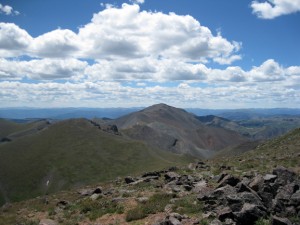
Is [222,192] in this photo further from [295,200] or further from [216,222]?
[295,200]

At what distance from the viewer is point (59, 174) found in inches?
7569

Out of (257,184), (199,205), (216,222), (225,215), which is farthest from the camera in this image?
(199,205)

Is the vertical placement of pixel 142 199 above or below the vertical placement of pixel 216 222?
below

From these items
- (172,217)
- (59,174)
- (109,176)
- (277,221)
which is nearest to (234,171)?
(172,217)

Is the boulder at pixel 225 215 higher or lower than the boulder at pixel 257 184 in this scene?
lower

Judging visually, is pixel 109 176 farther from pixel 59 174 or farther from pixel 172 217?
pixel 172 217

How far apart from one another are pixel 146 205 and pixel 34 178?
6962 inches

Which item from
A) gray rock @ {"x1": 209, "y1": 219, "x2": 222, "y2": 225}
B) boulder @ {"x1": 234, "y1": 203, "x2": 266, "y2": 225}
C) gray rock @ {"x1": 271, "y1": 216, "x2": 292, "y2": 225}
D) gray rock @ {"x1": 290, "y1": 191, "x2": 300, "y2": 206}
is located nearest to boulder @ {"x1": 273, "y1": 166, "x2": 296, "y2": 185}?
gray rock @ {"x1": 290, "y1": 191, "x2": 300, "y2": 206}

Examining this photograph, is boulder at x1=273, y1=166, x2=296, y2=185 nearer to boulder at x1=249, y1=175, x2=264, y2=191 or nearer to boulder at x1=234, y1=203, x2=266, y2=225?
boulder at x1=249, y1=175, x2=264, y2=191

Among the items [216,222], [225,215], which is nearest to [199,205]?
[225,215]

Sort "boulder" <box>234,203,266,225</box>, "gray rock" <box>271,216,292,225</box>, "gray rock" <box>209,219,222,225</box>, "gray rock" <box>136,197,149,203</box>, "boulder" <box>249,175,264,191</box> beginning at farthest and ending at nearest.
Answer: "gray rock" <box>136,197,149,203</box>, "boulder" <box>249,175,264,191</box>, "gray rock" <box>209,219,222,225</box>, "boulder" <box>234,203,266,225</box>, "gray rock" <box>271,216,292,225</box>

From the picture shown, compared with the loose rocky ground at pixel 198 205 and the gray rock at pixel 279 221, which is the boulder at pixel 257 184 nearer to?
the loose rocky ground at pixel 198 205

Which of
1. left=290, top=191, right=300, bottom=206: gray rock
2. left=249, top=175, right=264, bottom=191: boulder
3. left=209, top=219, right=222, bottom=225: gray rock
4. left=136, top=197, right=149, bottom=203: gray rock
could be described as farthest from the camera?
left=136, top=197, right=149, bottom=203: gray rock

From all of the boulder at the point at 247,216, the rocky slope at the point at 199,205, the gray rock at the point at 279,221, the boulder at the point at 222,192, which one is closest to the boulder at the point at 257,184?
the rocky slope at the point at 199,205
